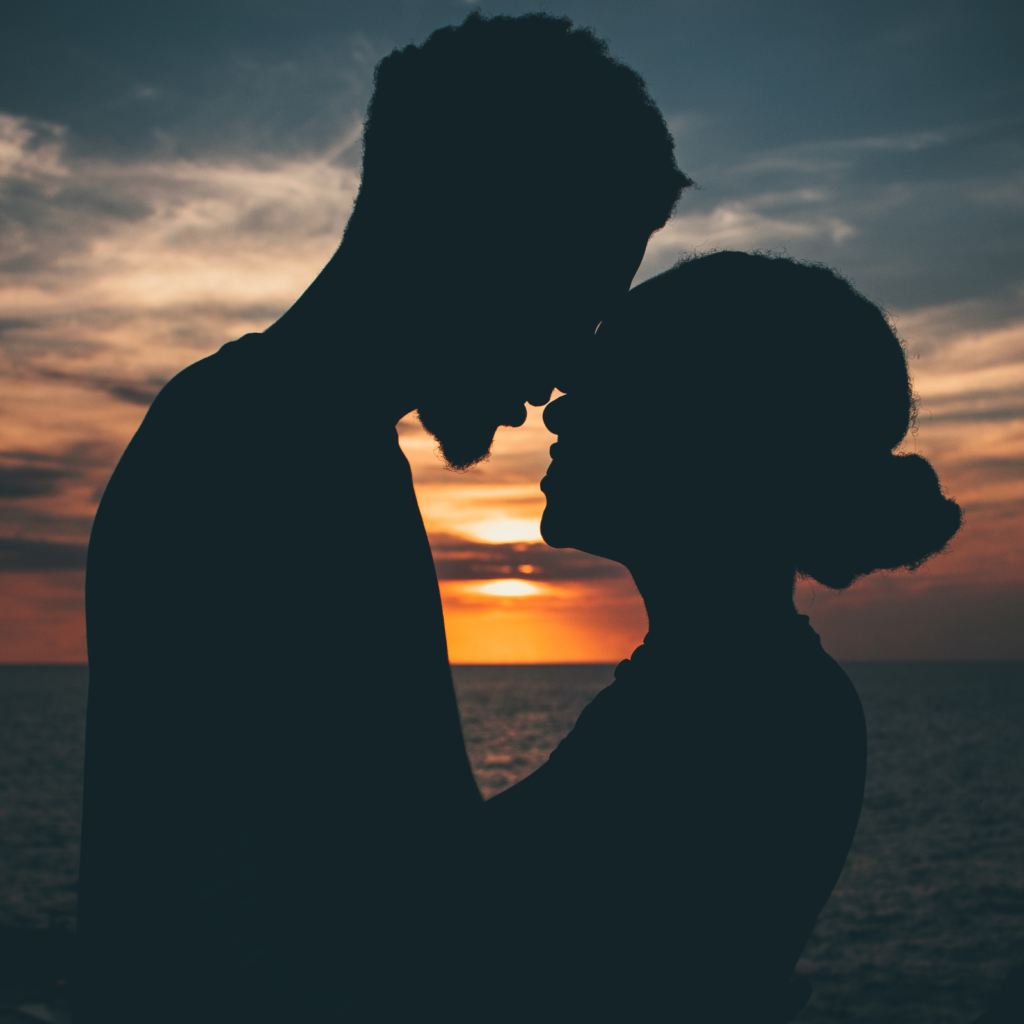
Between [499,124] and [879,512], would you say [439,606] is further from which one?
[499,124]

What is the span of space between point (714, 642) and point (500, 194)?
4.82 ft

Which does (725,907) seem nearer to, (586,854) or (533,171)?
(586,854)

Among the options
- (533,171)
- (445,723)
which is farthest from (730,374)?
(445,723)

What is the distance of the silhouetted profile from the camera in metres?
2.10

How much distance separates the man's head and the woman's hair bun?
3.11ft

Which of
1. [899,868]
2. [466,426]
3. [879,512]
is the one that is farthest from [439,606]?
[899,868]

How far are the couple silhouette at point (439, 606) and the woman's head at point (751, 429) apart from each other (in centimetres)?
1

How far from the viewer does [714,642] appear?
254 centimetres

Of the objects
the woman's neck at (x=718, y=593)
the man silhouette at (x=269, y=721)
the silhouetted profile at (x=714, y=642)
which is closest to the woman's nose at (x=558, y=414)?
the silhouetted profile at (x=714, y=642)

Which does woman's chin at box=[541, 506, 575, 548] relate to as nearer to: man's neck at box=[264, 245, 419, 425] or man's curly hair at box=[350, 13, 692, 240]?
man's neck at box=[264, 245, 419, 425]

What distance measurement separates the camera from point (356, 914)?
1.71 metres

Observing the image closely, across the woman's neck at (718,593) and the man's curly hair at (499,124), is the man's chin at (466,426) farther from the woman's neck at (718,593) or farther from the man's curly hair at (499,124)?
the woman's neck at (718,593)

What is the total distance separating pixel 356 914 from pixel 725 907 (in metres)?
0.94

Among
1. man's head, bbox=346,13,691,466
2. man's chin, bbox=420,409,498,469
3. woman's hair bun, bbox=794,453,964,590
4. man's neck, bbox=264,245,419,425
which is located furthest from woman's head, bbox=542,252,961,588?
man's neck, bbox=264,245,419,425
